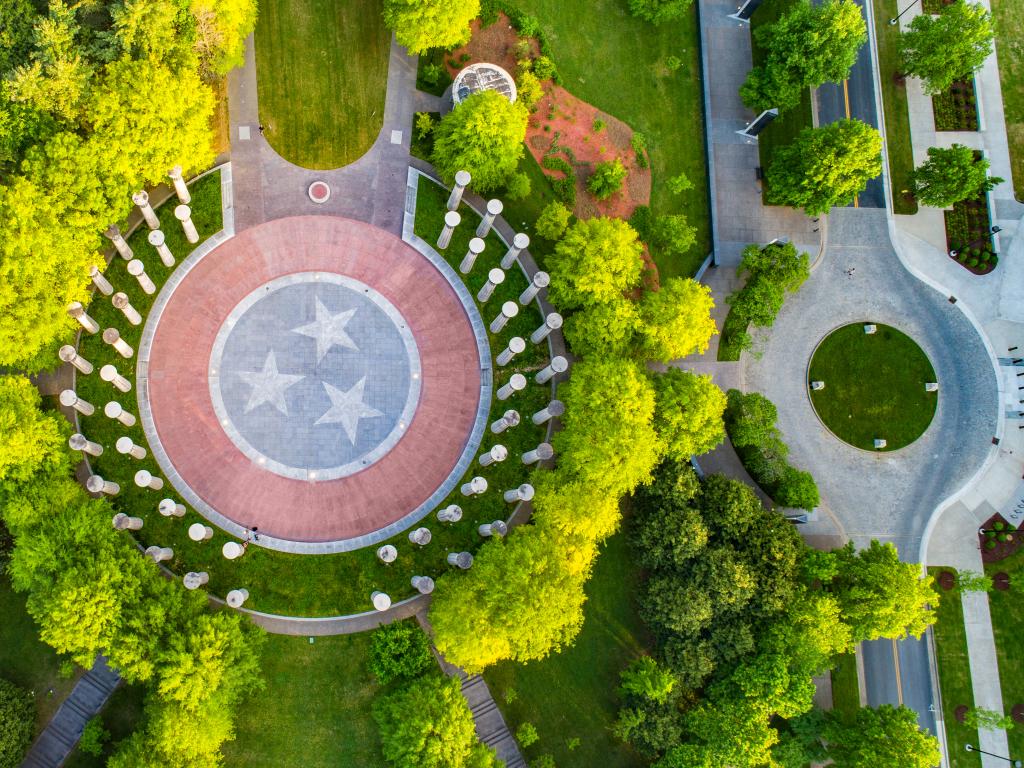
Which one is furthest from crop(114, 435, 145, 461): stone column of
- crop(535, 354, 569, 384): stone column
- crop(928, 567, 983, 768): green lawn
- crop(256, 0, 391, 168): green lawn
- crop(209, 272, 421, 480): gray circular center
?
crop(928, 567, 983, 768): green lawn

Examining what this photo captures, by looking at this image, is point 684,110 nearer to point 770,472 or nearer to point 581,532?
point 770,472

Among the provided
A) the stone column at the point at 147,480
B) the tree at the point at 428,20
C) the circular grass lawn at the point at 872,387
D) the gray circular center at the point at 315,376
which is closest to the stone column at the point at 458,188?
the gray circular center at the point at 315,376

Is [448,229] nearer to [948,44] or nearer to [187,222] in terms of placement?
[187,222]

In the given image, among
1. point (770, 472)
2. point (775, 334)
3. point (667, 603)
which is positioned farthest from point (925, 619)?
point (775, 334)

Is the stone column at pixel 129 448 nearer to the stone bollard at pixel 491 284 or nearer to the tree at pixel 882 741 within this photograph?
the stone bollard at pixel 491 284

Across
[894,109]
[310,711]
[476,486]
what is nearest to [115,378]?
[476,486]

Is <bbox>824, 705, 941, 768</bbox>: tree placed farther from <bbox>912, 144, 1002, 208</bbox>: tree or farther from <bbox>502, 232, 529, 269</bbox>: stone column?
<bbox>502, 232, 529, 269</bbox>: stone column
